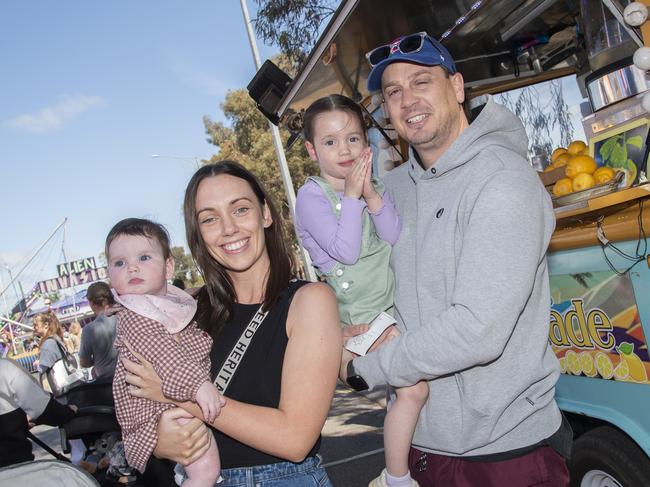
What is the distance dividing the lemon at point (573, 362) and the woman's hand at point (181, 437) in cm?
210

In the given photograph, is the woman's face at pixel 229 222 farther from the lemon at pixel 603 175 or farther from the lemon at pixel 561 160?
the lemon at pixel 561 160

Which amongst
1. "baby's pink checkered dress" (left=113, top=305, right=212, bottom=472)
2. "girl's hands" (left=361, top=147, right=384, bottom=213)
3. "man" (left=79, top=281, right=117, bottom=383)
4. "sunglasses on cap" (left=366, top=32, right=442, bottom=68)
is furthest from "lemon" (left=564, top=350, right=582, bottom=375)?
"man" (left=79, top=281, right=117, bottom=383)

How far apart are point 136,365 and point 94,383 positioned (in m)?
3.42

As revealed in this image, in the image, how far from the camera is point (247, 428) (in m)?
1.98

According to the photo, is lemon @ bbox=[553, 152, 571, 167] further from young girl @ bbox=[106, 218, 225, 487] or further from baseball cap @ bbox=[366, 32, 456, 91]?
young girl @ bbox=[106, 218, 225, 487]

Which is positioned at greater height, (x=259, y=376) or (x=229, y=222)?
(x=229, y=222)

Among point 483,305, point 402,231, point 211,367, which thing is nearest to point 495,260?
point 483,305

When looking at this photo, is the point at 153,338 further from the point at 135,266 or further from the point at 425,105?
the point at 425,105

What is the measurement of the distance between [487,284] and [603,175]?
5.73 ft

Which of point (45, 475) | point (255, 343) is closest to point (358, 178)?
point (255, 343)

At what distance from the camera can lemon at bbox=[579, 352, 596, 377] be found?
10.2 ft

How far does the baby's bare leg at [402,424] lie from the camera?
2.17m

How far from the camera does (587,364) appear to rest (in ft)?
10.3

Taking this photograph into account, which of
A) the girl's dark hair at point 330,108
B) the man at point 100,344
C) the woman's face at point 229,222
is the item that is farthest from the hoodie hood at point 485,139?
the man at point 100,344
